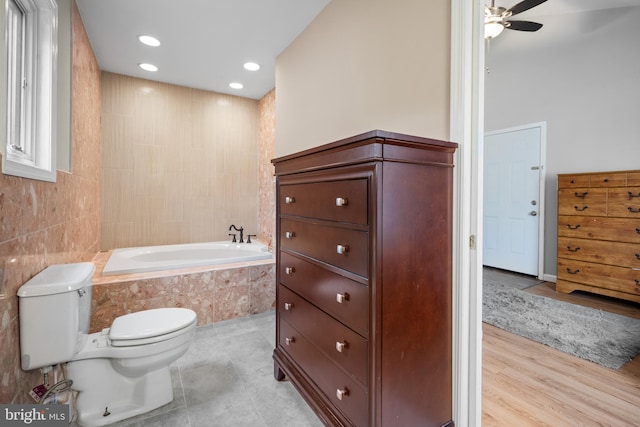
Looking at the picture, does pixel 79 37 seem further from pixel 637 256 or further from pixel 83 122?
pixel 637 256

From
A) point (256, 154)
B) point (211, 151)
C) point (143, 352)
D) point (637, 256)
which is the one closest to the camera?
point (143, 352)

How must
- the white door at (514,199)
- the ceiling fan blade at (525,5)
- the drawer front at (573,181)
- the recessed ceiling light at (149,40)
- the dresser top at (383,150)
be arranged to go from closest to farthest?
the dresser top at (383,150) → the ceiling fan blade at (525,5) → the recessed ceiling light at (149,40) → the drawer front at (573,181) → the white door at (514,199)

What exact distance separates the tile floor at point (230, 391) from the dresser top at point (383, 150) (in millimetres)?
1287

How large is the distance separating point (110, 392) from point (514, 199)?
193 inches

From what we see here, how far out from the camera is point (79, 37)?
2.33 meters

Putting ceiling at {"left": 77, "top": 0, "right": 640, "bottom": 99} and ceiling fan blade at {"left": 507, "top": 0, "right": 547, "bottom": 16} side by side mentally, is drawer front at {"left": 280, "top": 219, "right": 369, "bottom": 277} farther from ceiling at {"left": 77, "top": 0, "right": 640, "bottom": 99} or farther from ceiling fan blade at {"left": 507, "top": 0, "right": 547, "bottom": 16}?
ceiling fan blade at {"left": 507, "top": 0, "right": 547, "bottom": 16}

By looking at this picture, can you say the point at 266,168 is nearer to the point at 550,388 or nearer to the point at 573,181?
the point at 550,388

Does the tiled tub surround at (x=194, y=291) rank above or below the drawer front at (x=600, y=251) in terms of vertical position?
below

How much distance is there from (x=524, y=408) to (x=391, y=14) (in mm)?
2224

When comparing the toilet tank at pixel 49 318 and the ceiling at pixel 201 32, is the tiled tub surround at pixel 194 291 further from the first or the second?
the ceiling at pixel 201 32

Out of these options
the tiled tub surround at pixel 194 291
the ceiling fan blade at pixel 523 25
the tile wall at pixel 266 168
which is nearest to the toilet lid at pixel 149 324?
the tiled tub surround at pixel 194 291

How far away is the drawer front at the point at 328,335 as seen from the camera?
3.78ft

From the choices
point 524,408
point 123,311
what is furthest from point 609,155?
point 123,311

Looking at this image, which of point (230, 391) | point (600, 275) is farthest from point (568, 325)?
point (230, 391)
